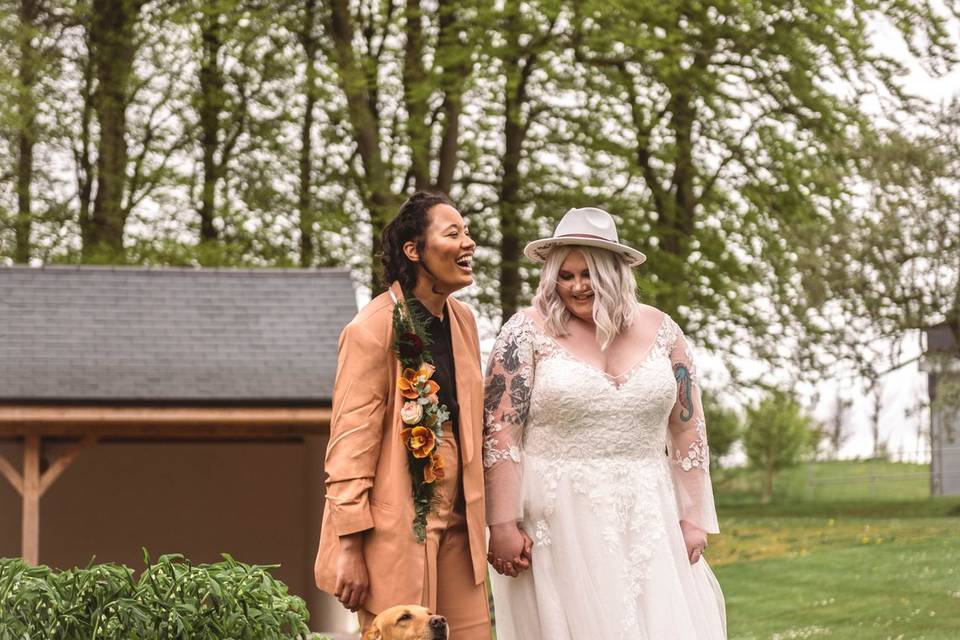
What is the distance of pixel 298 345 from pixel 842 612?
6250 mm

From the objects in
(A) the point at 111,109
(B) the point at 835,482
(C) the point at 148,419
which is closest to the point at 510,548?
(C) the point at 148,419

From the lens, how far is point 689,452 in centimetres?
461

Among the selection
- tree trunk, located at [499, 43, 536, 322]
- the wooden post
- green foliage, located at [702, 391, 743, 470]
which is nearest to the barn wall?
the wooden post

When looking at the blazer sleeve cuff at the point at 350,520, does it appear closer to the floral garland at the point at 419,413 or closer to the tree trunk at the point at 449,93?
the floral garland at the point at 419,413

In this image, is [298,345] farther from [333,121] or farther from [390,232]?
[390,232]

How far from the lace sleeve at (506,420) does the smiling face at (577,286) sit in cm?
18

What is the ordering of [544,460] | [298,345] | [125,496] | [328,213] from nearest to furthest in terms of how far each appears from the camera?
[544,460] < [298,345] < [125,496] < [328,213]

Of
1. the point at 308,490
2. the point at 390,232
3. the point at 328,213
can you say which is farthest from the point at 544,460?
the point at 328,213

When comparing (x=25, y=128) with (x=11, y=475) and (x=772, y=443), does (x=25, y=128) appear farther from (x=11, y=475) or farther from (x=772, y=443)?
(x=772, y=443)

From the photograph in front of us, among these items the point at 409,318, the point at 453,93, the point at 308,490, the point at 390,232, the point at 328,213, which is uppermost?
the point at 453,93

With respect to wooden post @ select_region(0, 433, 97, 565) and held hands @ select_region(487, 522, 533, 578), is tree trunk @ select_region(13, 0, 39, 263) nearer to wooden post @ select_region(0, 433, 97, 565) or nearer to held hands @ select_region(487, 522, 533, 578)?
wooden post @ select_region(0, 433, 97, 565)

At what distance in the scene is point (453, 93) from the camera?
764 inches

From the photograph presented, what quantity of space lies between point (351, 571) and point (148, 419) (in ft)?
32.5

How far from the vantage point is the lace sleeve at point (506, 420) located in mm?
4359
